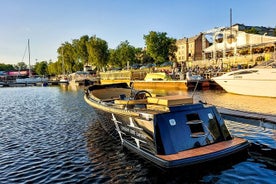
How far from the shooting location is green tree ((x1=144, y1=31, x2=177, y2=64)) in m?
76.2

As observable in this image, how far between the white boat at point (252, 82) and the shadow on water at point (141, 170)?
21.5m

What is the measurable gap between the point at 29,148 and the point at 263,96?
2580 cm

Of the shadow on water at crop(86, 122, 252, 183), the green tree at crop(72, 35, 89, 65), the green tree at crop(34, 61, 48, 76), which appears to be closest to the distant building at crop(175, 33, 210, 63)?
the green tree at crop(72, 35, 89, 65)

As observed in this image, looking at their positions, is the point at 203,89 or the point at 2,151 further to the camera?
the point at 203,89

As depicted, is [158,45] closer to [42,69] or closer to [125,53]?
[125,53]

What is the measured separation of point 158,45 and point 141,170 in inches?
2769

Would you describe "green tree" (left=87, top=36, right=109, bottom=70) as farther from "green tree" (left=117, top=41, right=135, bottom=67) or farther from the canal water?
the canal water

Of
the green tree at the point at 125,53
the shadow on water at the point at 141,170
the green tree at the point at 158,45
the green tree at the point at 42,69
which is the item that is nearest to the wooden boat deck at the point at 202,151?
the shadow on water at the point at 141,170

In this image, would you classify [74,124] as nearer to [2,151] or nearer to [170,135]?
[2,151]

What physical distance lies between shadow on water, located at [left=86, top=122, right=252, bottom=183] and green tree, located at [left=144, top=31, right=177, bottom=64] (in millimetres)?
67497

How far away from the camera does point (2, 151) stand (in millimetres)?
12078

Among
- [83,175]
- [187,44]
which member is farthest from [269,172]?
[187,44]

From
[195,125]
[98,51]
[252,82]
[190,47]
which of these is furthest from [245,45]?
[190,47]

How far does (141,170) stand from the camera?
8.47 m
